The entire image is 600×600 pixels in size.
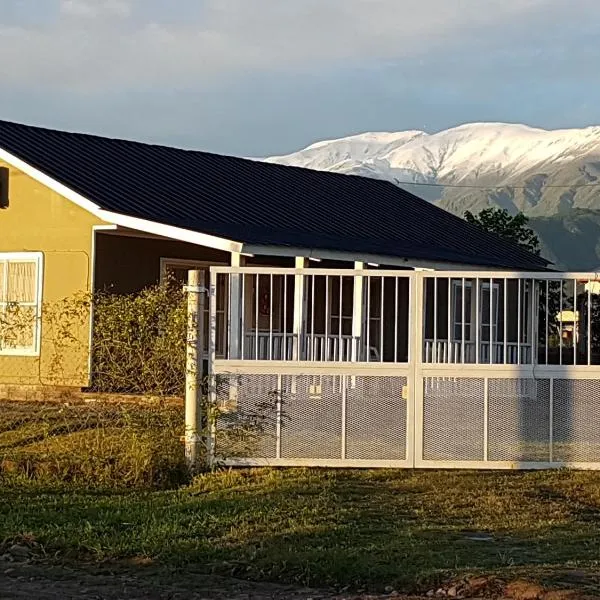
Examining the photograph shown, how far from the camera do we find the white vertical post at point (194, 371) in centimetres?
1203

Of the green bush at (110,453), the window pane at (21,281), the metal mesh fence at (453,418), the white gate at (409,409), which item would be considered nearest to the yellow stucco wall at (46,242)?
the window pane at (21,281)

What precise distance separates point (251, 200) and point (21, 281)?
14.6ft

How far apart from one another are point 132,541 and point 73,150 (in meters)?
13.0

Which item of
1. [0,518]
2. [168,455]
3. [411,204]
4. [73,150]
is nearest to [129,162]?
[73,150]

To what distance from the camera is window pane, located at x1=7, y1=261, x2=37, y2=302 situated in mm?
19734

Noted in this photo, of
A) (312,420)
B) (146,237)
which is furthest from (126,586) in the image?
(146,237)

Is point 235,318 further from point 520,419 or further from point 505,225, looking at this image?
point 505,225

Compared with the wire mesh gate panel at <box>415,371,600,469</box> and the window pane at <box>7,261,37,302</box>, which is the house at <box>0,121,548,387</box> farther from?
the wire mesh gate panel at <box>415,371,600,469</box>

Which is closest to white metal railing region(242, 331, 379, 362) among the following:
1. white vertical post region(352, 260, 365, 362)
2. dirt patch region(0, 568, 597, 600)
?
white vertical post region(352, 260, 365, 362)

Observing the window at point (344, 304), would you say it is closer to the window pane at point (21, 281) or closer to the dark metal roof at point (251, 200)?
the dark metal roof at point (251, 200)

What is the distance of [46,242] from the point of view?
64.0ft

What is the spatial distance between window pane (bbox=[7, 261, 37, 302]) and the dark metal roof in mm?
1573

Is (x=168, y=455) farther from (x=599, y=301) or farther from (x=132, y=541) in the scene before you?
(x=599, y=301)

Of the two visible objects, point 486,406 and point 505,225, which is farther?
point 505,225
